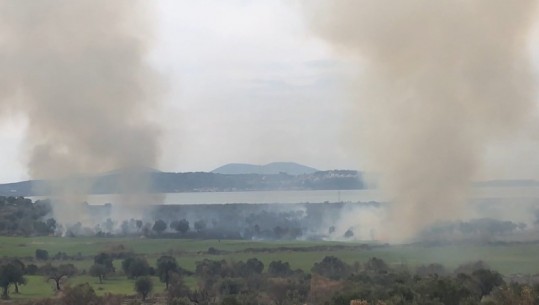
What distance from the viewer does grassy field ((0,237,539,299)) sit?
2048 inches

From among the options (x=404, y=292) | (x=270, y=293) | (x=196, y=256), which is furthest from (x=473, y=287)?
(x=196, y=256)

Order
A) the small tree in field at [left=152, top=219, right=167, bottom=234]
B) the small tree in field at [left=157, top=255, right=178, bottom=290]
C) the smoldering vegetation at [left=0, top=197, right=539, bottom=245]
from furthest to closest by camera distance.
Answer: the small tree in field at [left=152, top=219, right=167, bottom=234]
the smoldering vegetation at [left=0, top=197, right=539, bottom=245]
the small tree in field at [left=157, top=255, right=178, bottom=290]

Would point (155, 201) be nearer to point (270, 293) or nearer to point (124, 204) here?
point (124, 204)

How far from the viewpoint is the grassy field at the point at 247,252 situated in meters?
52.0

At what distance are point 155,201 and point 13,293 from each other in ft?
236

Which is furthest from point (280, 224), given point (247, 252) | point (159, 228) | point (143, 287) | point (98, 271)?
point (143, 287)

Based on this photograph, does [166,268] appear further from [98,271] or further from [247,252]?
[247,252]

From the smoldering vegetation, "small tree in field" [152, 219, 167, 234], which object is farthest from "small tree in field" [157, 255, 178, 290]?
"small tree in field" [152, 219, 167, 234]

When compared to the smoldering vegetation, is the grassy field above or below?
below

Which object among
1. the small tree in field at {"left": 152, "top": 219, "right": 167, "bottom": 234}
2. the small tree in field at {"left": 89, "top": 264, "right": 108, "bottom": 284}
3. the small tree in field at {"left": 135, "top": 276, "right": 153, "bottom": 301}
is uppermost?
→ the small tree in field at {"left": 152, "top": 219, "right": 167, "bottom": 234}

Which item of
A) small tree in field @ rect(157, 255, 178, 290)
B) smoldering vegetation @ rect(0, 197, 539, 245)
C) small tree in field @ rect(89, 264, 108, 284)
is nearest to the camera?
small tree in field @ rect(157, 255, 178, 290)

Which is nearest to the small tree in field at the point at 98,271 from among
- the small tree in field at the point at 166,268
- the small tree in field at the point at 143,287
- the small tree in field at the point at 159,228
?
the small tree in field at the point at 166,268

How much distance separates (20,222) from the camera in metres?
100

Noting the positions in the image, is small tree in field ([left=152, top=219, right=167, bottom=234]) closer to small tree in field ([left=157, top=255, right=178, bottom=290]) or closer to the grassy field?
the grassy field
